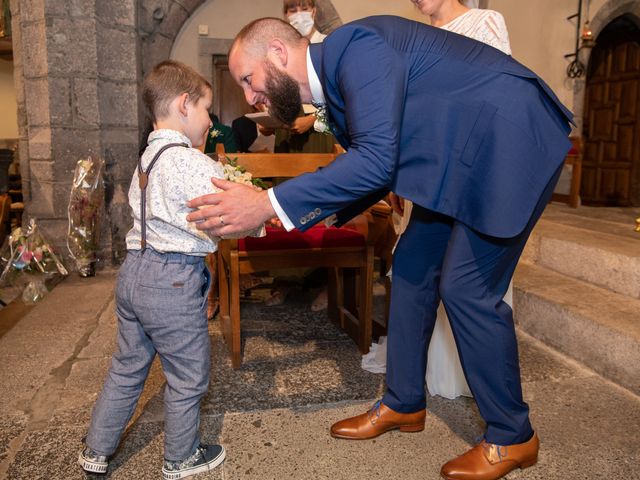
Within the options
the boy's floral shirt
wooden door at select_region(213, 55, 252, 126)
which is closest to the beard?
the boy's floral shirt

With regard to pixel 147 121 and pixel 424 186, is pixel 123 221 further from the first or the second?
pixel 424 186

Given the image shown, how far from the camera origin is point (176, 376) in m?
1.75

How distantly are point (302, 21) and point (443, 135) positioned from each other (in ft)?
8.04

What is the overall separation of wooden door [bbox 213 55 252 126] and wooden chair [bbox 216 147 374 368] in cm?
427

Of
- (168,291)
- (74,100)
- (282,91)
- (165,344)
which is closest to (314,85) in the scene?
(282,91)

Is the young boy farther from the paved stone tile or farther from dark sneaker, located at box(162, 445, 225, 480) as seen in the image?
the paved stone tile

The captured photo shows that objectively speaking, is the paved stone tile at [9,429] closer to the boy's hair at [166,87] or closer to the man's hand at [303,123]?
the boy's hair at [166,87]

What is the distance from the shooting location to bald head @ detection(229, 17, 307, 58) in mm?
1633

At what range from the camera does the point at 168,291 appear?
5.58 ft

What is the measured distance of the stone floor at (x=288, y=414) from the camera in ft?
5.94

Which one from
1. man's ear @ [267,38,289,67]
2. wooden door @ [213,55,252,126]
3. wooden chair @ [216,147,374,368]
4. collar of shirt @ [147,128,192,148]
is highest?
wooden door @ [213,55,252,126]

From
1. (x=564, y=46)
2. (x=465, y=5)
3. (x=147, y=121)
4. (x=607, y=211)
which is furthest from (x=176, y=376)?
(x=564, y=46)

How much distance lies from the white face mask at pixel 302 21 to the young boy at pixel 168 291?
2.02 m

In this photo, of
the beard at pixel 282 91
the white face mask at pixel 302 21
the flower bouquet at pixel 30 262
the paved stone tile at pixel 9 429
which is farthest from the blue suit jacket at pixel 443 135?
the flower bouquet at pixel 30 262
